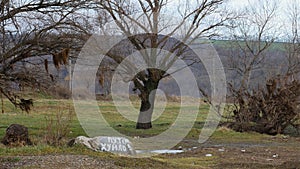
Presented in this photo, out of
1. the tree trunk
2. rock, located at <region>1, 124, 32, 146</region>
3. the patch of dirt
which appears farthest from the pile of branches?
the patch of dirt

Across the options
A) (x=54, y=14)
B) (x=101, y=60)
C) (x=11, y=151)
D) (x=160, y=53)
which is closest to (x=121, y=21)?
(x=160, y=53)

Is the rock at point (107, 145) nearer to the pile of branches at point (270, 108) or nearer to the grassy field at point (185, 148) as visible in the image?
the grassy field at point (185, 148)

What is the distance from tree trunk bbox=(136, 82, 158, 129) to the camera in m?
24.8

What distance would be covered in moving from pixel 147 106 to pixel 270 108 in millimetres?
6195

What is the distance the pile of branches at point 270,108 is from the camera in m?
24.2

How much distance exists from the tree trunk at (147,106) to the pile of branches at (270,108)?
423 cm

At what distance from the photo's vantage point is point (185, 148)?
1728cm

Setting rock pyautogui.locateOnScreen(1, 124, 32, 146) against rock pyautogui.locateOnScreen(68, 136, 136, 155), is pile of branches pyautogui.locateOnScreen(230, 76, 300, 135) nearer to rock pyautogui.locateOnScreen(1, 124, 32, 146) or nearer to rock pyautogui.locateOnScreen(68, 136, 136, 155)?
rock pyautogui.locateOnScreen(68, 136, 136, 155)

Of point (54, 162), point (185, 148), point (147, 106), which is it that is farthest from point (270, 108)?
point (54, 162)

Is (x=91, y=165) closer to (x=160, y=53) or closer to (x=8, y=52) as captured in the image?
(x=8, y=52)

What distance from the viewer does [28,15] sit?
57.2 ft

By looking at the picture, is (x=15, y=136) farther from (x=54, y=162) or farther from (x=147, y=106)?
(x=147, y=106)

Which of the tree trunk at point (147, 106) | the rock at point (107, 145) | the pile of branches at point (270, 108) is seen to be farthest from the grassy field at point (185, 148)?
the pile of branches at point (270, 108)

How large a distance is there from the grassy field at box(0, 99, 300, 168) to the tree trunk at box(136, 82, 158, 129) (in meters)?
0.58
